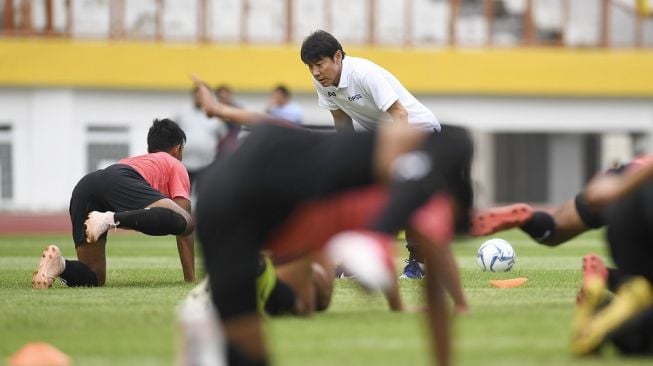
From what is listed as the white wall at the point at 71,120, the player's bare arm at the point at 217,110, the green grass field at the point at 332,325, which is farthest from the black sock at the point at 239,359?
the white wall at the point at 71,120

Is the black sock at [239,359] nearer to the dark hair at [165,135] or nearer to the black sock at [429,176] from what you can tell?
the black sock at [429,176]

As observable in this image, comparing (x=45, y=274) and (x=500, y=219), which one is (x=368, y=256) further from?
(x=45, y=274)

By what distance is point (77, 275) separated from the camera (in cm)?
1302

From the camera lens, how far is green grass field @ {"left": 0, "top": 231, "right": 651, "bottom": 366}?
7699 millimetres

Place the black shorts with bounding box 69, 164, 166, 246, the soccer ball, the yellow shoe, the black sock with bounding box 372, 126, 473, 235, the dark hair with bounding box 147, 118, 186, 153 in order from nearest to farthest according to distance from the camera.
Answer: the black sock with bounding box 372, 126, 473, 235
the yellow shoe
the black shorts with bounding box 69, 164, 166, 246
the dark hair with bounding box 147, 118, 186, 153
the soccer ball

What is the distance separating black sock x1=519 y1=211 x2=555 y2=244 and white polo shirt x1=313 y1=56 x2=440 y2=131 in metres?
2.38

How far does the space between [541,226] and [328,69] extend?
2967 mm

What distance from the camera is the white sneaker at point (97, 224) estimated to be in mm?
12719

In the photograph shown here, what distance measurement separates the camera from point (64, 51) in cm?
3192

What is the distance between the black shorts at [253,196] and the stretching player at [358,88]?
5.66 meters

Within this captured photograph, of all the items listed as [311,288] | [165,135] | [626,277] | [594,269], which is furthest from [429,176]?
[165,135]

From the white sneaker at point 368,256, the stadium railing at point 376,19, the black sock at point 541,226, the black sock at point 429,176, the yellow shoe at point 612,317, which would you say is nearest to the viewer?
the white sneaker at point 368,256

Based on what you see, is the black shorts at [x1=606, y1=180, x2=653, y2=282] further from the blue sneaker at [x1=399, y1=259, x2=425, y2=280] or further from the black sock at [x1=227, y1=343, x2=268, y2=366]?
the blue sneaker at [x1=399, y1=259, x2=425, y2=280]

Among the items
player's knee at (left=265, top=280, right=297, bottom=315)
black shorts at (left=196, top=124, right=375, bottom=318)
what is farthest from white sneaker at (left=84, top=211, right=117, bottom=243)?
black shorts at (left=196, top=124, right=375, bottom=318)
